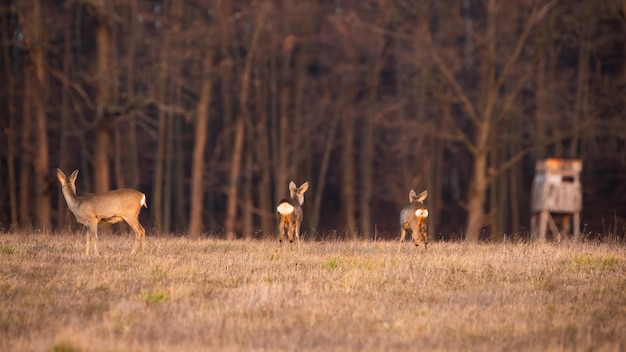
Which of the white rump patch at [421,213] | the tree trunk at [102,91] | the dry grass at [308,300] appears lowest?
the dry grass at [308,300]

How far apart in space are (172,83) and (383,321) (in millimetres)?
28889

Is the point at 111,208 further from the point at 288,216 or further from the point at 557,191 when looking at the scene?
the point at 557,191

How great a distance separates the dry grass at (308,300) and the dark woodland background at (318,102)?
13.0 metres

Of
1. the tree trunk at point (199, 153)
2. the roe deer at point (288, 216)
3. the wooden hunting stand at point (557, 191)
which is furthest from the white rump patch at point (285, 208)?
the tree trunk at point (199, 153)

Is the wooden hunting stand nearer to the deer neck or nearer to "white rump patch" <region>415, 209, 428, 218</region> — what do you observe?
"white rump patch" <region>415, 209, 428, 218</region>

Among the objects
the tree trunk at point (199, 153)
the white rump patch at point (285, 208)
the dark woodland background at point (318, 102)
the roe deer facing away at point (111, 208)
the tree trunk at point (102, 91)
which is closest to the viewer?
the roe deer facing away at point (111, 208)

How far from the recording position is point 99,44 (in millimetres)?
28219

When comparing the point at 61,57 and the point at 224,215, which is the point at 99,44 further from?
the point at 224,215

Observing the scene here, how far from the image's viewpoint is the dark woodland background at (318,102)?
3062 centimetres

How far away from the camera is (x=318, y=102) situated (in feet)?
136

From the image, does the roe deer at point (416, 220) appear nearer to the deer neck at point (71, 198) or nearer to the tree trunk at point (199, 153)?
the deer neck at point (71, 198)

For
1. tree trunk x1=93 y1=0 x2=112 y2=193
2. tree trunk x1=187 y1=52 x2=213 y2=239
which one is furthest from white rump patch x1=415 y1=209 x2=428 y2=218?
tree trunk x1=187 y1=52 x2=213 y2=239

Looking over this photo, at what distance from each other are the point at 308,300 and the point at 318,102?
29.7 m

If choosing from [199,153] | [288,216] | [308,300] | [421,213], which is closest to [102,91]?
[199,153]
